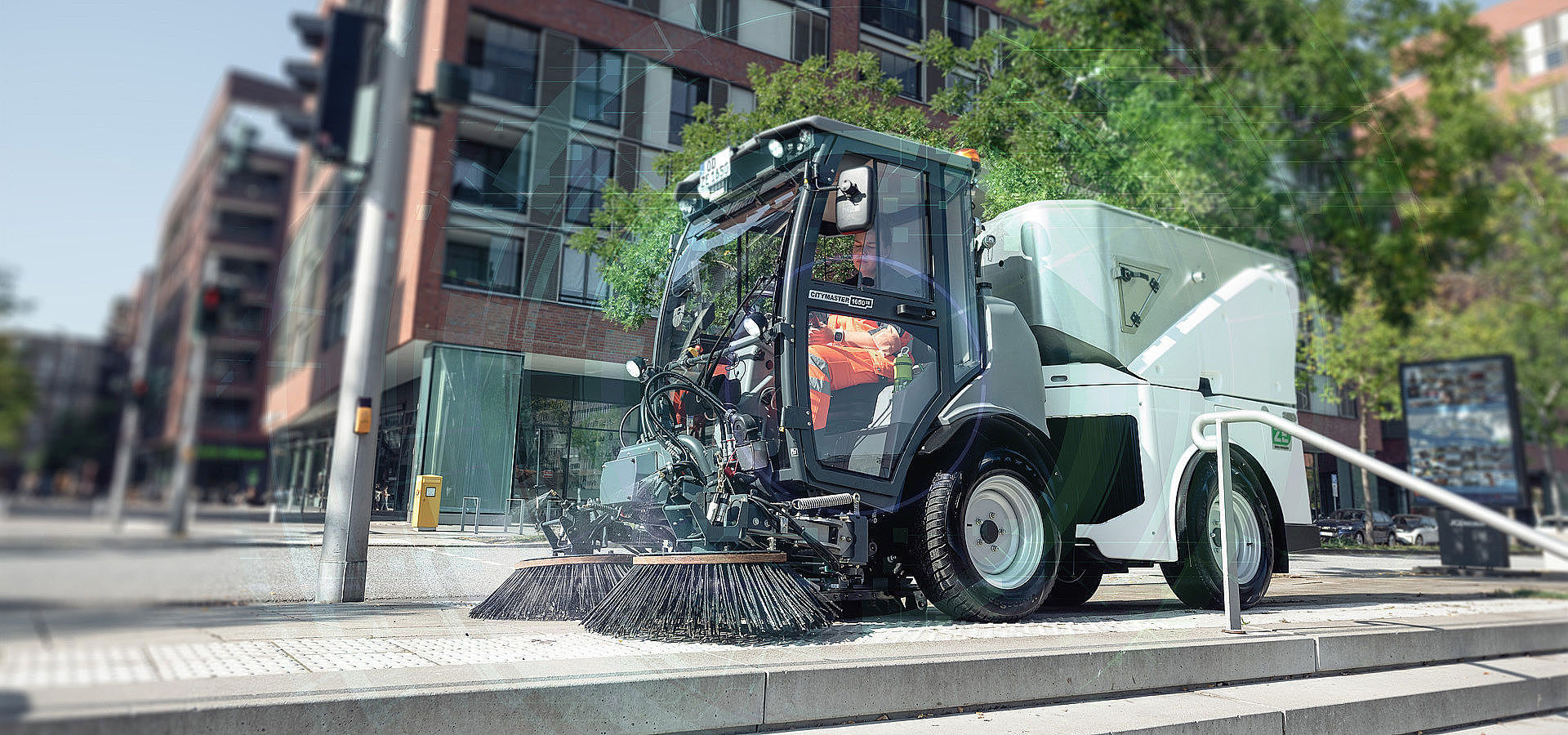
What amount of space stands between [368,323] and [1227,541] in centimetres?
226

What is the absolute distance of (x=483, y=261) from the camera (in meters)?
1.65

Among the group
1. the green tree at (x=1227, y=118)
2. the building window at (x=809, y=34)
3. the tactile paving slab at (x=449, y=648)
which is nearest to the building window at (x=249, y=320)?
→ the tactile paving slab at (x=449, y=648)

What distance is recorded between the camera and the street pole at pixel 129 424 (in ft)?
3.06

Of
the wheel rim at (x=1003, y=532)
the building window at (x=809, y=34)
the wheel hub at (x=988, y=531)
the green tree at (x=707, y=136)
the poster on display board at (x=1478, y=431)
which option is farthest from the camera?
the poster on display board at (x=1478, y=431)

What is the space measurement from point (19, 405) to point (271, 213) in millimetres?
383

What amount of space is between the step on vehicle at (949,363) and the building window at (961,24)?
298 mm

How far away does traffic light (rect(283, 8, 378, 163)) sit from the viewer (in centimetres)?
115

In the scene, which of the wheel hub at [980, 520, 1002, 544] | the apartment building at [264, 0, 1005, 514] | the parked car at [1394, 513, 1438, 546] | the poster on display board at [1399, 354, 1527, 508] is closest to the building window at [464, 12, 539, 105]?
the apartment building at [264, 0, 1005, 514]

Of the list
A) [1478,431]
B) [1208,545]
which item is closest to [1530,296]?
[1478,431]

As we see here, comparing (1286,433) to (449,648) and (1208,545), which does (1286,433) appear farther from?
(449,648)

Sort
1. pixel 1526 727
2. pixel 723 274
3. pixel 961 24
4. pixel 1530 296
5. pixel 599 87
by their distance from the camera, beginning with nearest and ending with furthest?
1. pixel 599 87
2. pixel 723 274
3. pixel 961 24
4. pixel 1526 727
5. pixel 1530 296

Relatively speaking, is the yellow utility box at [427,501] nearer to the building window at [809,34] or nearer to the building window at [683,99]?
the building window at [683,99]

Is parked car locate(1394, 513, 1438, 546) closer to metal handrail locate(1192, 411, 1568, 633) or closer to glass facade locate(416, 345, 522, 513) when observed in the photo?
metal handrail locate(1192, 411, 1568, 633)

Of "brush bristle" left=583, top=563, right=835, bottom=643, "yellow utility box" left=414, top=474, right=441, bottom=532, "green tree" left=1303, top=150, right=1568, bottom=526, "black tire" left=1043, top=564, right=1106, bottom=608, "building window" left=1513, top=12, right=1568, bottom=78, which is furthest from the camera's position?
"building window" left=1513, top=12, right=1568, bottom=78
